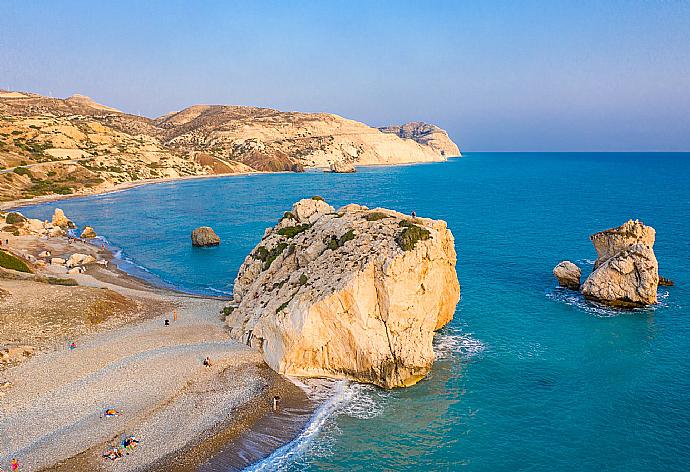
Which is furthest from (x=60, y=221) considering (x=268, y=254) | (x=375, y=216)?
(x=375, y=216)

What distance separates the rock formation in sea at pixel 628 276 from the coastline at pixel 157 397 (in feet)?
83.0

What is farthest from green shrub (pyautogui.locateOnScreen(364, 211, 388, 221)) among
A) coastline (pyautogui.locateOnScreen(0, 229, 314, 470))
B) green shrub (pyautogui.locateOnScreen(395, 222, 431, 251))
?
coastline (pyautogui.locateOnScreen(0, 229, 314, 470))

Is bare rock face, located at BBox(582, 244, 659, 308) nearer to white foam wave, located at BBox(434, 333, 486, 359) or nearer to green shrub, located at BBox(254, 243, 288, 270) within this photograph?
white foam wave, located at BBox(434, 333, 486, 359)

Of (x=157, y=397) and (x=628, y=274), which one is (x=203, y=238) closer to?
(x=157, y=397)

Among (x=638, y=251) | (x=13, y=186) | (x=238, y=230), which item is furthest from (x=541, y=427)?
(x=13, y=186)

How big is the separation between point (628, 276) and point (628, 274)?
155 mm

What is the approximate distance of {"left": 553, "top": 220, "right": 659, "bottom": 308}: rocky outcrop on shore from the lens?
36031mm

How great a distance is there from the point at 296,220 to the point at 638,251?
25.6m

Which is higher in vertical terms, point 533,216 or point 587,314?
point 533,216

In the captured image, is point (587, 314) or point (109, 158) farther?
point (109, 158)

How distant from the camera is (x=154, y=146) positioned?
168 meters

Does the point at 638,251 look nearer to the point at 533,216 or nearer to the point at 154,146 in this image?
the point at 533,216

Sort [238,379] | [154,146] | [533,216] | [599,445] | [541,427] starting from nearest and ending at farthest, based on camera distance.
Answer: [599,445], [541,427], [238,379], [533,216], [154,146]

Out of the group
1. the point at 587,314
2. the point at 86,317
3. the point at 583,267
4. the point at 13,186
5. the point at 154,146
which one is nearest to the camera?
the point at 86,317
